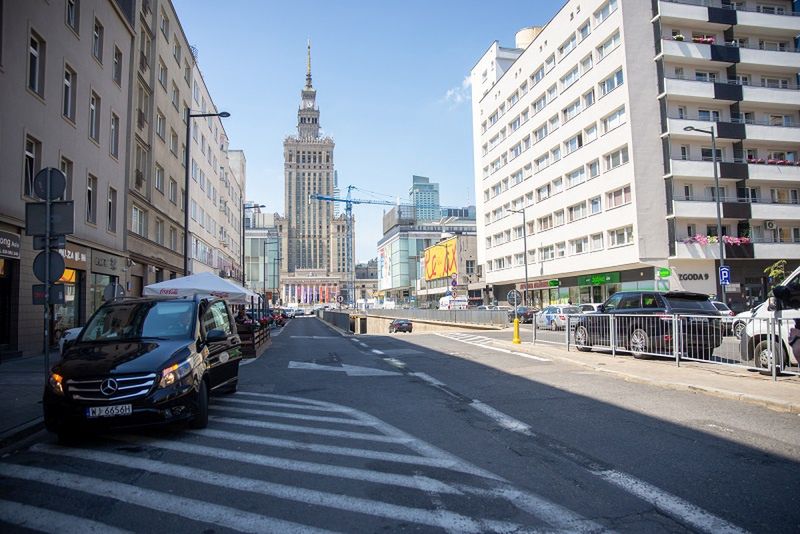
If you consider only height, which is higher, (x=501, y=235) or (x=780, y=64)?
(x=780, y=64)

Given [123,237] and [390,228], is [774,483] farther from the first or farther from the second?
[390,228]

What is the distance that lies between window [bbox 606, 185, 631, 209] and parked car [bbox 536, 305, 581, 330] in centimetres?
1074

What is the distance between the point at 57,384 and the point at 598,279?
4266 cm

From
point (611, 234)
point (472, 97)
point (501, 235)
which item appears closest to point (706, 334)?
point (611, 234)

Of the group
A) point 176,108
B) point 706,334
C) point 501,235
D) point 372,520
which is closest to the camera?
point 372,520

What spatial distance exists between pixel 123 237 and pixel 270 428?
2083 cm

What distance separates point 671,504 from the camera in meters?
4.19

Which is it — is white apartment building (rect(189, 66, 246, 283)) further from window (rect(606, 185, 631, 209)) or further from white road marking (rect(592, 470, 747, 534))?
white road marking (rect(592, 470, 747, 534))

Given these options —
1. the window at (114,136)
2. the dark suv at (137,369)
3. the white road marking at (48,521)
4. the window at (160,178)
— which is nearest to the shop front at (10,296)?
the dark suv at (137,369)

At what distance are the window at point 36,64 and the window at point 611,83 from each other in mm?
35768

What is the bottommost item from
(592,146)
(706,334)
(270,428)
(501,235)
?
(270,428)

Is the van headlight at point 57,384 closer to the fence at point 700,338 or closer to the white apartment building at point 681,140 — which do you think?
the fence at point 700,338

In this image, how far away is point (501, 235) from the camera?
61.9 m

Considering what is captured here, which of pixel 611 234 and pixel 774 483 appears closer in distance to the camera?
pixel 774 483
